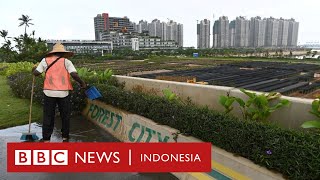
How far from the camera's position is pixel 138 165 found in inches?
145

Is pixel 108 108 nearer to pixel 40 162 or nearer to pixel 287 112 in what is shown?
pixel 40 162

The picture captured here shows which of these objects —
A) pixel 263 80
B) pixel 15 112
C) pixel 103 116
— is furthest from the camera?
pixel 263 80

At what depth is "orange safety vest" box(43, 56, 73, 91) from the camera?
4.56 meters

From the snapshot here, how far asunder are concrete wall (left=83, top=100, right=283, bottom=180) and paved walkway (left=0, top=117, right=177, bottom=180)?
0.22m

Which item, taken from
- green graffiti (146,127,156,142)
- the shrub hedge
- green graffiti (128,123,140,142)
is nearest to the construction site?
green graffiti (128,123,140,142)

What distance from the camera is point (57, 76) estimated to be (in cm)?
456

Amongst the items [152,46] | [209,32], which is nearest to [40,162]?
[152,46]

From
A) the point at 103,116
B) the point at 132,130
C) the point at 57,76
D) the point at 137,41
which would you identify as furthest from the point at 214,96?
the point at 137,41

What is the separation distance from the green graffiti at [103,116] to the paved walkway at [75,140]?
184 millimetres

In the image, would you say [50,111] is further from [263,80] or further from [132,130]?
[263,80]

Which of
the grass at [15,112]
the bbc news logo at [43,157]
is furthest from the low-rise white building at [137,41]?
the bbc news logo at [43,157]

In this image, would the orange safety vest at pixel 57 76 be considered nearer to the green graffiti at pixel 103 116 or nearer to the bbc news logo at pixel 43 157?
the bbc news logo at pixel 43 157

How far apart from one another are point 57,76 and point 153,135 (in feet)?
6.41

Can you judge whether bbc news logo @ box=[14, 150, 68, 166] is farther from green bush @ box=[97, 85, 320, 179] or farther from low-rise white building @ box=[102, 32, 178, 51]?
low-rise white building @ box=[102, 32, 178, 51]
